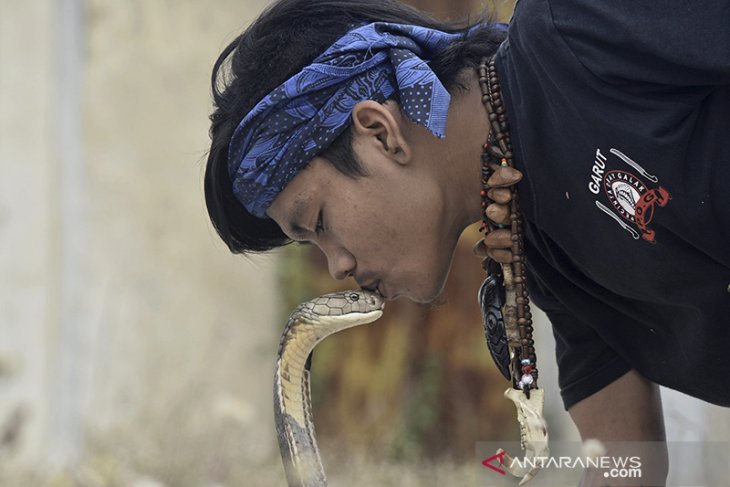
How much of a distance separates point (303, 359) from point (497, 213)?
24.9 inches

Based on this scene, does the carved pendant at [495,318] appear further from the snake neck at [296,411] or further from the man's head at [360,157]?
the snake neck at [296,411]

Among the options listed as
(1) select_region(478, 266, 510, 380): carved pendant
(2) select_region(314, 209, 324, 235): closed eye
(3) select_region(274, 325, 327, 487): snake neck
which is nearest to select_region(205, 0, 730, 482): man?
(2) select_region(314, 209, 324, 235): closed eye

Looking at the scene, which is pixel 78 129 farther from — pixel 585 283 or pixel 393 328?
pixel 585 283

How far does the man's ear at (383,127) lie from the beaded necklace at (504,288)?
0.19 meters

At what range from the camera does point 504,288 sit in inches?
108

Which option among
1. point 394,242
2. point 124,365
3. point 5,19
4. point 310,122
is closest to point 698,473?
point 394,242

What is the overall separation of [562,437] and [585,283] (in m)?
3.63

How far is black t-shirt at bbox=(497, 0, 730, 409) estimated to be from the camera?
220 centimetres

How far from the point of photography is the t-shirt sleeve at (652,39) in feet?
7.00

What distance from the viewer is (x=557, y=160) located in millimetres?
2420

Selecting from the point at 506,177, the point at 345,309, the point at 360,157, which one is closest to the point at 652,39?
the point at 506,177

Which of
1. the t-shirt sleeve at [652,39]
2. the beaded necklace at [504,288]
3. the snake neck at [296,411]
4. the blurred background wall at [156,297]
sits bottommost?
the blurred background wall at [156,297]

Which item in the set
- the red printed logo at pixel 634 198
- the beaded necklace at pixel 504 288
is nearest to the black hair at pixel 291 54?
the beaded necklace at pixel 504 288

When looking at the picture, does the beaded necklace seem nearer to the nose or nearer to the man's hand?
the man's hand
